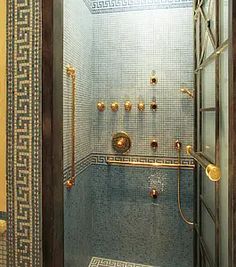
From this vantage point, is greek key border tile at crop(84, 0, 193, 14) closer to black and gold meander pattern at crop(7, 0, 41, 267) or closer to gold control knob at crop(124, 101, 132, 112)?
gold control knob at crop(124, 101, 132, 112)

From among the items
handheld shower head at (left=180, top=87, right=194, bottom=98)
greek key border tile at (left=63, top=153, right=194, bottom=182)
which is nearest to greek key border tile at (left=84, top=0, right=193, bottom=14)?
handheld shower head at (left=180, top=87, right=194, bottom=98)

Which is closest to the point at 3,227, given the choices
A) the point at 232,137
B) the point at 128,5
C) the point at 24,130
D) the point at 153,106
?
the point at 24,130

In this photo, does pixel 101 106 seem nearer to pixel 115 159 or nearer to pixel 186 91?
pixel 115 159

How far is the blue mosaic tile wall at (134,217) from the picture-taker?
91.7 inches

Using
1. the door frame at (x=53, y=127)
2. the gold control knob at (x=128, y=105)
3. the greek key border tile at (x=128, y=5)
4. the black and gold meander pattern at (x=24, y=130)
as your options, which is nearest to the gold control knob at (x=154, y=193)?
the gold control knob at (x=128, y=105)

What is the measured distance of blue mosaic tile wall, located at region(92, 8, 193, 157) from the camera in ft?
7.50

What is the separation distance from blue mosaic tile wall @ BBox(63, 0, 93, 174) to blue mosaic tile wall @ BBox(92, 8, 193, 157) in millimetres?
132

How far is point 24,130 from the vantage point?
87 centimetres

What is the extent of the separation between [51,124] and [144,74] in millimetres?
1689

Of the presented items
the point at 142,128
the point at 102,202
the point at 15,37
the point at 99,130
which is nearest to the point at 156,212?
the point at 102,202

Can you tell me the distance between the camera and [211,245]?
1267mm

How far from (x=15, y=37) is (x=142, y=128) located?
5.46ft

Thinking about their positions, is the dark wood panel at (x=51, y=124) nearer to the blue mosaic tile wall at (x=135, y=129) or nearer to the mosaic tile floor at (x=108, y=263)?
the blue mosaic tile wall at (x=135, y=129)

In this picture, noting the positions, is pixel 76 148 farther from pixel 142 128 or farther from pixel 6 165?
pixel 6 165
